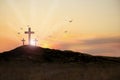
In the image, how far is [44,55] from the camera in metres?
52.5

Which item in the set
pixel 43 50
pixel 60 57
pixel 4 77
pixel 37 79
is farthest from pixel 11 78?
pixel 43 50

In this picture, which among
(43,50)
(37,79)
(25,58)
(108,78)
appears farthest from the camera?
(43,50)

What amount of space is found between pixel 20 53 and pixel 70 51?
9338mm

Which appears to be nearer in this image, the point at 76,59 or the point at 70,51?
the point at 76,59

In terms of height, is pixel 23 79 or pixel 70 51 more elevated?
pixel 70 51

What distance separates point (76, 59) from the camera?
50656mm

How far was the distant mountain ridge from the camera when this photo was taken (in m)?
48.9

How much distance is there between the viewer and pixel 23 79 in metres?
20.7

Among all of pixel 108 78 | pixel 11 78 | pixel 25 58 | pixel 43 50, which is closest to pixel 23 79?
pixel 11 78

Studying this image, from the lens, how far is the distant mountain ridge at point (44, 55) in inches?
1927

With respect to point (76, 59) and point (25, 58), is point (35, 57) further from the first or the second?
point (76, 59)

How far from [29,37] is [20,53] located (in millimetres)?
5303

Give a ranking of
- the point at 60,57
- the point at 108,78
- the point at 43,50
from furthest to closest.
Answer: the point at 43,50, the point at 60,57, the point at 108,78

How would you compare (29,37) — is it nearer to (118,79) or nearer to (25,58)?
(25,58)
